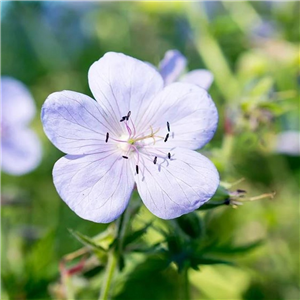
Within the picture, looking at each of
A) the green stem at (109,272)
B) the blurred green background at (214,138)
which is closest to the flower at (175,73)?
the blurred green background at (214,138)

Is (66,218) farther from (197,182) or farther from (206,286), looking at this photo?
(197,182)

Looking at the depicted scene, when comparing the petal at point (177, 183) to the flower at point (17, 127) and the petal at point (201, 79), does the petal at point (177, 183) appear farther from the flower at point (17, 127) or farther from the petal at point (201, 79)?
the flower at point (17, 127)

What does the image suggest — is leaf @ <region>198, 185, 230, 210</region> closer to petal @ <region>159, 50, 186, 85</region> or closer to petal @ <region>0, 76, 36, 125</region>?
petal @ <region>159, 50, 186, 85</region>

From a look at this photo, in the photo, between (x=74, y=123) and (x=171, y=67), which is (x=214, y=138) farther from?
(x=74, y=123)

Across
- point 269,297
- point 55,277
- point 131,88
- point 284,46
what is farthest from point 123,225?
point 284,46

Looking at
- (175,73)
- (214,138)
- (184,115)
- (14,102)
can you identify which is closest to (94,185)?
(184,115)

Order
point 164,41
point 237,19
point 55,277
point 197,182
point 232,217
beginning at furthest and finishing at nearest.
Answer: point 164,41 < point 237,19 < point 232,217 < point 55,277 < point 197,182
